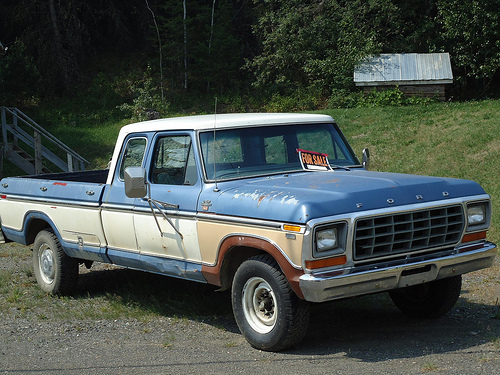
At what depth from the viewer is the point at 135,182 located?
6367 mm

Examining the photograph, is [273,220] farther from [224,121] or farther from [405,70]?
[405,70]

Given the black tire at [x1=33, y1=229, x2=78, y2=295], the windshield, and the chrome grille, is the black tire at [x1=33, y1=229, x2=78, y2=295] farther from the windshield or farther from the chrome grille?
the chrome grille

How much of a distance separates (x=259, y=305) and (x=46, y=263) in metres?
3.70

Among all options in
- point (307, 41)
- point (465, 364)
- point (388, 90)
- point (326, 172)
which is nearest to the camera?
point (465, 364)

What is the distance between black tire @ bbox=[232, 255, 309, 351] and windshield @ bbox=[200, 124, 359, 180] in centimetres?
111

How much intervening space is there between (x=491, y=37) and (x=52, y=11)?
65.0 feet

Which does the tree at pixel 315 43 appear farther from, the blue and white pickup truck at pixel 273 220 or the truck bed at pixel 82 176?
the blue and white pickup truck at pixel 273 220

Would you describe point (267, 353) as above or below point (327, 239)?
below

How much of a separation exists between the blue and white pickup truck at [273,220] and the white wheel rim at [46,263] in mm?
302

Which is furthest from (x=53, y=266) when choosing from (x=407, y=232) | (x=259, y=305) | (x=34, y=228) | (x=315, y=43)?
(x=315, y=43)

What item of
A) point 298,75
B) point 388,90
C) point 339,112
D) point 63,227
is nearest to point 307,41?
point 298,75

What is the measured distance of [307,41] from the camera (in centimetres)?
3095

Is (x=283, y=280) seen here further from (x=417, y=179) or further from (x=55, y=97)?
(x=55, y=97)

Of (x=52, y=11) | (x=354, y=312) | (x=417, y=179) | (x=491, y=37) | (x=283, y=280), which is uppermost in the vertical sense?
(x=52, y=11)
